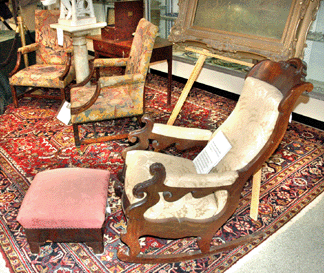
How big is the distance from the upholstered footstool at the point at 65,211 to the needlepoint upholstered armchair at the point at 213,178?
19 centimetres

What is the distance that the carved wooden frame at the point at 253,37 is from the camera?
91.1 inches

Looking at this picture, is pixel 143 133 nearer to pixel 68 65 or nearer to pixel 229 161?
pixel 229 161

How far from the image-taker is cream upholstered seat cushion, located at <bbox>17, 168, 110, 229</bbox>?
1.98 meters

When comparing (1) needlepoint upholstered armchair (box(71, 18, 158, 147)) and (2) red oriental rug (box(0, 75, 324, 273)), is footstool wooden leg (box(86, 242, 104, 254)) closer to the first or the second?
(2) red oriental rug (box(0, 75, 324, 273))

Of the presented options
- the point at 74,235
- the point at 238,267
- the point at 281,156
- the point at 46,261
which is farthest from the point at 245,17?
the point at 46,261

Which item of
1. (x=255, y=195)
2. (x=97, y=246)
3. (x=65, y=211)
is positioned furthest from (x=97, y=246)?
(x=255, y=195)

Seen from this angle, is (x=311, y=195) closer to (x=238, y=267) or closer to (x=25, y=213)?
(x=238, y=267)

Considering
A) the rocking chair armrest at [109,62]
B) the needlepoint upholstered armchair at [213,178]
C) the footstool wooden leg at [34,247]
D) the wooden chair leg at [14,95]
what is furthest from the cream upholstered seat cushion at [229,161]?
the wooden chair leg at [14,95]

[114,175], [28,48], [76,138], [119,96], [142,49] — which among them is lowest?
[114,175]

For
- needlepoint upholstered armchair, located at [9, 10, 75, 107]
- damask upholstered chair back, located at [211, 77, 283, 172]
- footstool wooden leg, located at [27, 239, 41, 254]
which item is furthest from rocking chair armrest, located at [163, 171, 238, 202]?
needlepoint upholstered armchair, located at [9, 10, 75, 107]

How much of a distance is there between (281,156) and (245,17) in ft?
4.59

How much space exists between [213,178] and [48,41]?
364 centimetres

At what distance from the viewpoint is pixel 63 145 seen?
3.45 metres

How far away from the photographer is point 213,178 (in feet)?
5.86
